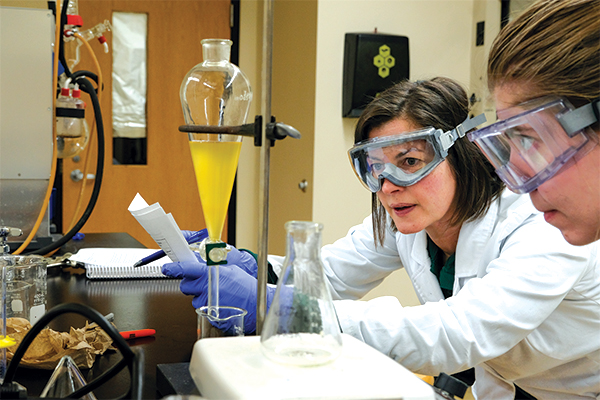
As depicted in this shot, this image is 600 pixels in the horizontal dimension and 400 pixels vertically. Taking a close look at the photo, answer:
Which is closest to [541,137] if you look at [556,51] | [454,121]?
[556,51]

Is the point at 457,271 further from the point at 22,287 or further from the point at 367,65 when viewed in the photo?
the point at 367,65

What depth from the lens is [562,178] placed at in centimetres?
82

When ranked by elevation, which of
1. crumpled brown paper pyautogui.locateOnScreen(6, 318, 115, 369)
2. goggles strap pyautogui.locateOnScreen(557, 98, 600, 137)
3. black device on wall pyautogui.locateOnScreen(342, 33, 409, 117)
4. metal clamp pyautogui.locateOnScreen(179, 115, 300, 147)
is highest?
black device on wall pyautogui.locateOnScreen(342, 33, 409, 117)

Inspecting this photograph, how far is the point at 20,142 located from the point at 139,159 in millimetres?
1951

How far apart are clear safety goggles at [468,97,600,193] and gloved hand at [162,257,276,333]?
0.50 m

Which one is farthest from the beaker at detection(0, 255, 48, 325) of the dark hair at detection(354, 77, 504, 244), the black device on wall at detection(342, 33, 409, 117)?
the black device on wall at detection(342, 33, 409, 117)

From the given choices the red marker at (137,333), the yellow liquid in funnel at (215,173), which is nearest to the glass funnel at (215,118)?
the yellow liquid in funnel at (215,173)

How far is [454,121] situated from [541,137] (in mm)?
678

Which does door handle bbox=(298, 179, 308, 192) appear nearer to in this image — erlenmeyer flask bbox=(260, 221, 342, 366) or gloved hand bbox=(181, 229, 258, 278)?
gloved hand bbox=(181, 229, 258, 278)

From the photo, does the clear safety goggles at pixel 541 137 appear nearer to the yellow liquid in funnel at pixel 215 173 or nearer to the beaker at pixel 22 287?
the yellow liquid in funnel at pixel 215 173

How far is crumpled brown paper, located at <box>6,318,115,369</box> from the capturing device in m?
0.84

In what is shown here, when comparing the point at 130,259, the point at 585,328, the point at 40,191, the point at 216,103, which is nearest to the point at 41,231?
the point at 40,191

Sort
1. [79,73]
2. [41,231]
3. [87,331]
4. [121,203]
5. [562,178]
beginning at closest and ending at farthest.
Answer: [562,178] → [87,331] → [79,73] → [41,231] → [121,203]

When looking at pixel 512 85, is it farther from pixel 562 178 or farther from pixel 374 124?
pixel 374 124
